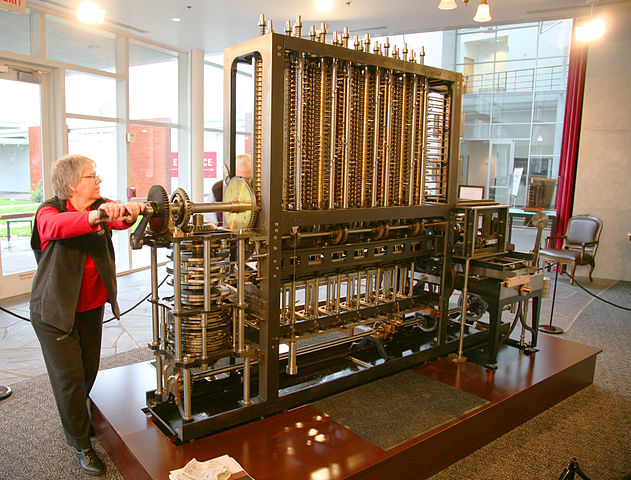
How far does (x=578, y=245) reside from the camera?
8.31m

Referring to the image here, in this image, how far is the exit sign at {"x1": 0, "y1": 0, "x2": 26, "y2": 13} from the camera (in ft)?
14.7

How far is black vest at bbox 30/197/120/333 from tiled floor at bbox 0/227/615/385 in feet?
5.50

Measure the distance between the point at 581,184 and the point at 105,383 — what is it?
325 inches

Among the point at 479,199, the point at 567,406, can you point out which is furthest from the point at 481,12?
the point at 567,406

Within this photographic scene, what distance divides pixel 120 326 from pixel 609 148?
7962mm

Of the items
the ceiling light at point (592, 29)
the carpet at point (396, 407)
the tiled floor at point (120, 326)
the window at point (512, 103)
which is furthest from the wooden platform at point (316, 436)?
the window at point (512, 103)

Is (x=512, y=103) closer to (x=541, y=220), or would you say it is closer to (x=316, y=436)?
(x=541, y=220)

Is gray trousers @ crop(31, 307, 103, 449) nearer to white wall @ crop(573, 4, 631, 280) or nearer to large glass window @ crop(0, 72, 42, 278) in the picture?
large glass window @ crop(0, 72, 42, 278)

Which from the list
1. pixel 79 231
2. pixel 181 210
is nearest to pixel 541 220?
pixel 181 210

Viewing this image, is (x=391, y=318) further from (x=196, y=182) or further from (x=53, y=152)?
(x=196, y=182)

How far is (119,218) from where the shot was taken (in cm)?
257

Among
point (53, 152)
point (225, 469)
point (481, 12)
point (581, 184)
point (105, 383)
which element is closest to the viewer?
point (225, 469)

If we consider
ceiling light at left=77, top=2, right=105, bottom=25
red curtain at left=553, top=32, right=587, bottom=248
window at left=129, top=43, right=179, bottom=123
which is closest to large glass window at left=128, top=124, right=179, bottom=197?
window at left=129, top=43, right=179, bottom=123

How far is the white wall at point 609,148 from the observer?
8.21 meters
